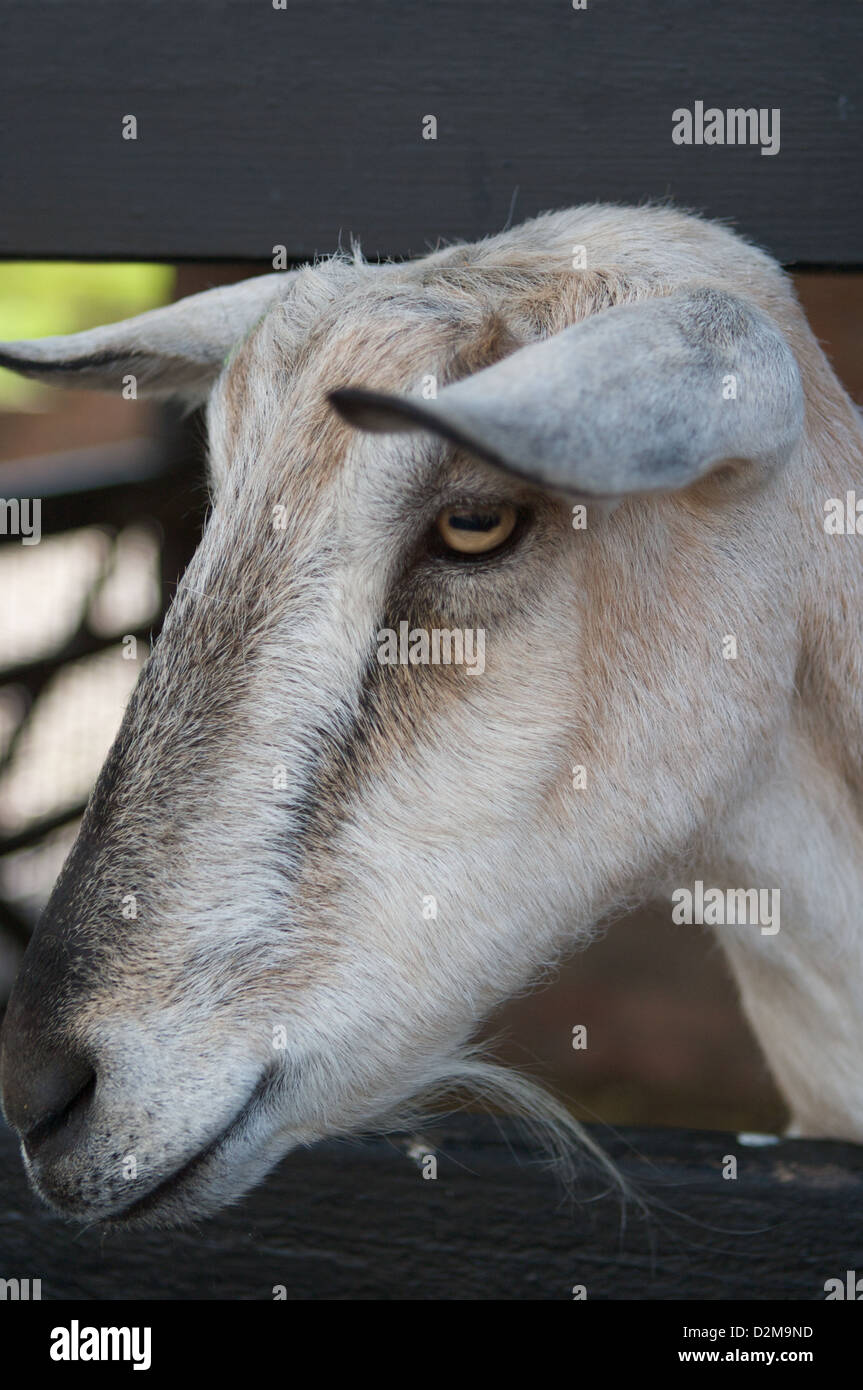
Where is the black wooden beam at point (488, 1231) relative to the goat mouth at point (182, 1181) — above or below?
below

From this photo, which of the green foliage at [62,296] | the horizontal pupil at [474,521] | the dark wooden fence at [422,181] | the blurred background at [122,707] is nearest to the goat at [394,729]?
the horizontal pupil at [474,521]

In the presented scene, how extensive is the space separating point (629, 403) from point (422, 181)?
141 cm

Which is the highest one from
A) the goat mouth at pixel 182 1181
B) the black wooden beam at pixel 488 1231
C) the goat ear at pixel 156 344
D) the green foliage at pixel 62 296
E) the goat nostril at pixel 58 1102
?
the green foliage at pixel 62 296

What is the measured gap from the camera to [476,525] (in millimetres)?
1643

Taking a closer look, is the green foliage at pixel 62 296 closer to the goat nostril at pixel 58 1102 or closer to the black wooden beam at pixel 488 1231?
the black wooden beam at pixel 488 1231

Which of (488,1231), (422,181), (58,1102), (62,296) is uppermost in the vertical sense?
(62,296)

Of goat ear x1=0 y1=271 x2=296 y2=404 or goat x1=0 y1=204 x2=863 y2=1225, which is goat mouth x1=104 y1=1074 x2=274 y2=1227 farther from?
goat ear x1=0 y1=271 x2=296 y2=404

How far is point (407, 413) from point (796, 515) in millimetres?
984

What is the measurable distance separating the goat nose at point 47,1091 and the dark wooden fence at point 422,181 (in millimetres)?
707

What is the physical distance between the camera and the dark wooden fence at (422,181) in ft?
7.06

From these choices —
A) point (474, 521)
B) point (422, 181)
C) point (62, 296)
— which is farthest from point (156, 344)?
point (62, 296)

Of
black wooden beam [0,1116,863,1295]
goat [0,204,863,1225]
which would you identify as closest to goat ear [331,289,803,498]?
goat [0,204,863,1225]

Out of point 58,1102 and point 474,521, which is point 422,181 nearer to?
point 474,521
